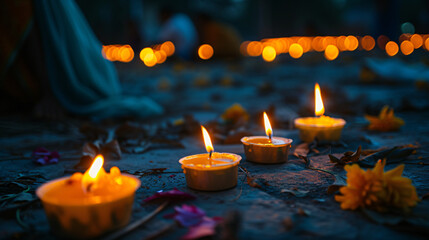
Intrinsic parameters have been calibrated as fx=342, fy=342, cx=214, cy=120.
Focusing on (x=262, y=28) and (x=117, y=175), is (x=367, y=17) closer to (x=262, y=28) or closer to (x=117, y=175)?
(x=262, y=28)

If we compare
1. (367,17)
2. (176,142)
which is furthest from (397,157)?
(367,17)

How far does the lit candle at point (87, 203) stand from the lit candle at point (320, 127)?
1.64 metres

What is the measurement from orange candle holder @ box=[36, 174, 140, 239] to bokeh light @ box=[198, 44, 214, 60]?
1311 centimetres

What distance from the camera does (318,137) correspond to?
2656 mm

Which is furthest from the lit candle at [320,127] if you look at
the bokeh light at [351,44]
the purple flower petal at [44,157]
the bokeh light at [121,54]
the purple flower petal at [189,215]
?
the bokeh light at [351,44]

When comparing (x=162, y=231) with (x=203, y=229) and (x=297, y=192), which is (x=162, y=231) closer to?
(x=203, y=229)

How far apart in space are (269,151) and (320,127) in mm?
618

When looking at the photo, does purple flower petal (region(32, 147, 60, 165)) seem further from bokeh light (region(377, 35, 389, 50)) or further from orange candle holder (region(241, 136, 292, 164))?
bokeh light (region(377, 35, 389, 50))

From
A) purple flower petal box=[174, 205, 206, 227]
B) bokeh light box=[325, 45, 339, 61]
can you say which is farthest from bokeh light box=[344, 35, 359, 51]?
purple flower petal box=[174, 205, 206, 227]

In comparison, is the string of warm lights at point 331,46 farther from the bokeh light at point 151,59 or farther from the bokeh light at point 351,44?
the bokeh light at point 151,59

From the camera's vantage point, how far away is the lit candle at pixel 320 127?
2.60 metres

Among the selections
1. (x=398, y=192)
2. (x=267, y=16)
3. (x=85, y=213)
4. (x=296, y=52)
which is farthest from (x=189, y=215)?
(x=267, y=16)

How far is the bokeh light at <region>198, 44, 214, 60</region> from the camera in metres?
14.1

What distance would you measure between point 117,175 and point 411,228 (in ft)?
3.97
